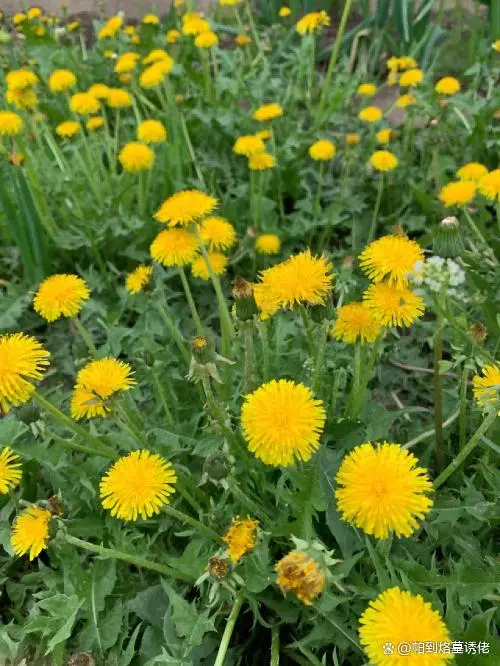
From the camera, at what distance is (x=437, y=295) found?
1.16m

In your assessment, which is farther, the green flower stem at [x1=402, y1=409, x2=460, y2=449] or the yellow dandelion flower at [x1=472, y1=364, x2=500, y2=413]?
the green flower stem at [x1=402, y1=409, x2=460, y2=449]

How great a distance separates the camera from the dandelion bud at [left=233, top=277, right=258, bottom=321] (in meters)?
1.32

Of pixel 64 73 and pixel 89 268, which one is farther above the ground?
pixel 64 73

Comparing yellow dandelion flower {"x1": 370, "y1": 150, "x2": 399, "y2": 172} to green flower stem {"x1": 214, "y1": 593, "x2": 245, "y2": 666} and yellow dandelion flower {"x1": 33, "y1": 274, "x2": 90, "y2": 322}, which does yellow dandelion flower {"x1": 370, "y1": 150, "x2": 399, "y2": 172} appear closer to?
yellow dandelion flower {"x1": 33, "y1": 274, "x2": 90, "y2": 322}

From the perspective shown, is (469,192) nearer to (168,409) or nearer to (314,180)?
(314,180)

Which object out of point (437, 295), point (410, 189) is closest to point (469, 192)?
point (410, 189)

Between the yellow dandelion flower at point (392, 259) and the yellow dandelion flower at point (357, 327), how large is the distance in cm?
14

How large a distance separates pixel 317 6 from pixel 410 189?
1896mm

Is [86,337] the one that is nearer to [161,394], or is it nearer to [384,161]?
[161,394]

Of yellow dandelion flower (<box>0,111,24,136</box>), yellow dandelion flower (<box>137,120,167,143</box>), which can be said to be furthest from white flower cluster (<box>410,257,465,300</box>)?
yellow dandelion flower (<box>0,111,24,136</box>)

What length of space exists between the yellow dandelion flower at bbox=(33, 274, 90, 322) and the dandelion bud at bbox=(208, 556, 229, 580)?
71cm

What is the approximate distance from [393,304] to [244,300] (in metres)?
0.31

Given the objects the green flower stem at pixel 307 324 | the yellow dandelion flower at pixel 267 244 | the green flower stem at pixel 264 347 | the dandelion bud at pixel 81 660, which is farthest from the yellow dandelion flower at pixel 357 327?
the yellow dandelion flower at pixel 267 244

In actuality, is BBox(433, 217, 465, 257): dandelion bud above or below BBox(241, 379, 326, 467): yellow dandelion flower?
above
